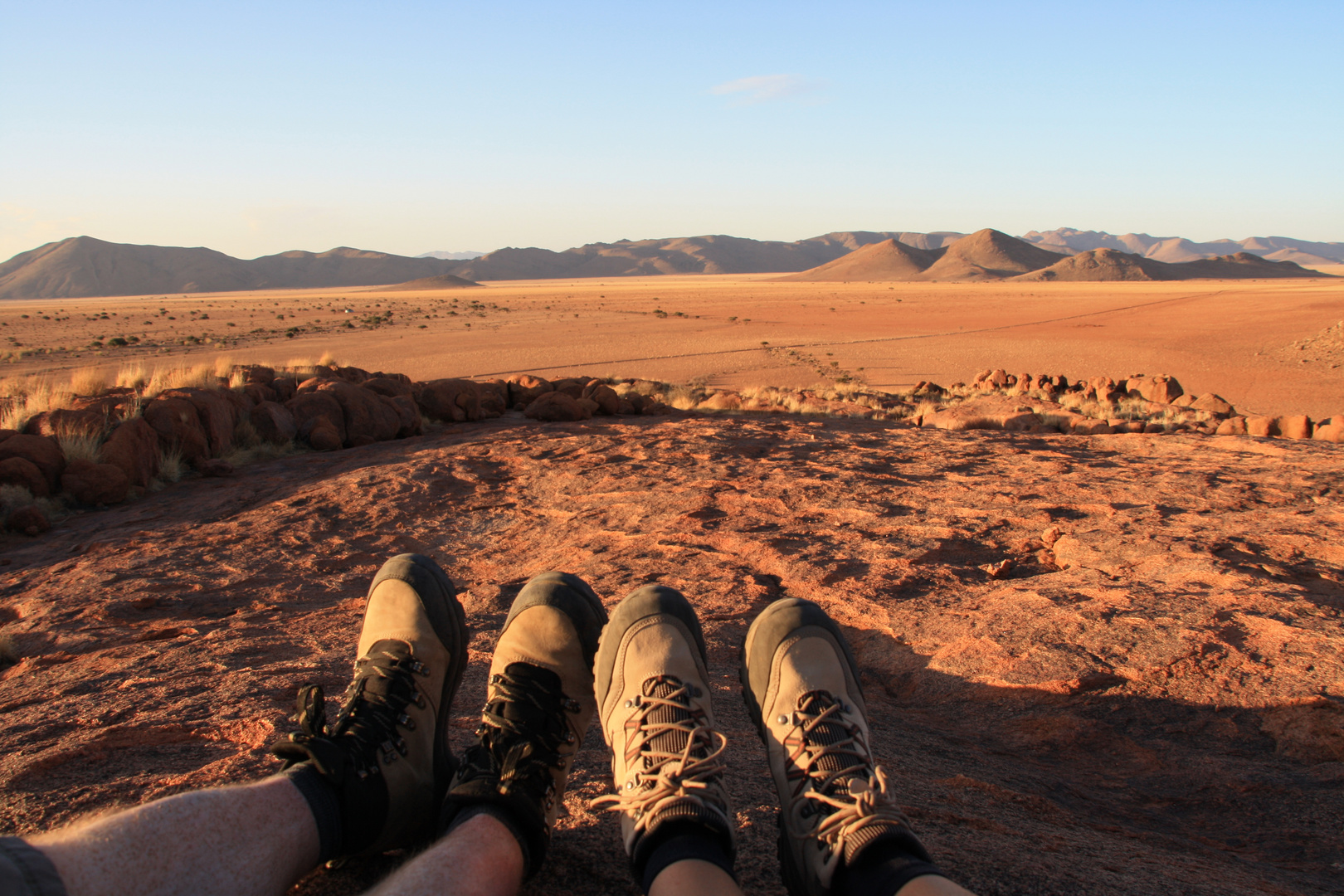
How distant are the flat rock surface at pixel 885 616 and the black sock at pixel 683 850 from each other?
0.45 ft

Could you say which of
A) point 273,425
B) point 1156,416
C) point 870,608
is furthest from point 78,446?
point 1156,416

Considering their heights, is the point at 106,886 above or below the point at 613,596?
above

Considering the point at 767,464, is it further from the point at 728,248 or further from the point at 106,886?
the point at 728,248

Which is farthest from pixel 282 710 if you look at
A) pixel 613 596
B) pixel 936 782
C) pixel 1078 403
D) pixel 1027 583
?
pixel 1078 403

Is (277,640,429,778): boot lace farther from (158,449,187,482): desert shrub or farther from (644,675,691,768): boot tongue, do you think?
(158,449,187,482): desert shrub

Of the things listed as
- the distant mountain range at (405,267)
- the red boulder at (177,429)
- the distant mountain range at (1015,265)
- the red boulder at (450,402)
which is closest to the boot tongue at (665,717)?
the red boulder at (177,429)

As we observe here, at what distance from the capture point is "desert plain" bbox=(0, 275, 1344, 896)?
178 cm

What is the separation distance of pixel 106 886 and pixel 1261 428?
9266 millimetres

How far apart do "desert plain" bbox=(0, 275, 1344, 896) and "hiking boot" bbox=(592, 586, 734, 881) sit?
147mm

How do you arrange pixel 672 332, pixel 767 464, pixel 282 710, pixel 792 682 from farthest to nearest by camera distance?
1. pixel 672 332
2. pixel 767 464
3. pixel 282 710
4. pixel 792 682

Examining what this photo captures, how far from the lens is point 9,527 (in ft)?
15.2

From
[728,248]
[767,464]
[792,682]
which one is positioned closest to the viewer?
[792,682]

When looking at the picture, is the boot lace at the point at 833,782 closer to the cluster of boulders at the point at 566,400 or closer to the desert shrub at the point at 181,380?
the cluster of boulders at the point at 566,400

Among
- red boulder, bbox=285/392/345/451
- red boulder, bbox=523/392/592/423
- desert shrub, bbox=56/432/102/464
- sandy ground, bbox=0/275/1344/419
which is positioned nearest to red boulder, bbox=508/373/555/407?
red boulder, bbox=523/392/592/423
